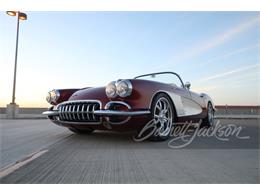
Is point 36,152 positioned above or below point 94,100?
below

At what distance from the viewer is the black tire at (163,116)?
3.08 m

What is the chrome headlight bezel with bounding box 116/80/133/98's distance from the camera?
9.39 feet

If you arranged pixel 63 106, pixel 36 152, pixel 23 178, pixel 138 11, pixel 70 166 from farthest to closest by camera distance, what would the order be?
pixel 63 106, pixel 138 11, pixel 36 152, pixel 70 166, pixel 23 178

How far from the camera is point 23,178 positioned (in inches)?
58.3

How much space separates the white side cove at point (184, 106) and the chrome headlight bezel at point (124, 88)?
2.64 feet

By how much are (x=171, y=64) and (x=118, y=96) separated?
2062mm

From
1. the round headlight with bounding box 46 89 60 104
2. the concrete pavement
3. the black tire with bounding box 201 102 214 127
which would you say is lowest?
the concrete pavement

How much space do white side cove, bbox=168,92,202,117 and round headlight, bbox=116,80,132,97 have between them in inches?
31.9

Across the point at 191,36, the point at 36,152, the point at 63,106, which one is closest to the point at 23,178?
the point at 36,152

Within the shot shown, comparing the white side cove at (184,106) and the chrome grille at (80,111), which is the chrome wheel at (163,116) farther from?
the chrome grille at (80,111)

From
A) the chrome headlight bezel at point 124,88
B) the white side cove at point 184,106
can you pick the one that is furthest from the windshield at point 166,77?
the chrome headlight bezel at point 124,88

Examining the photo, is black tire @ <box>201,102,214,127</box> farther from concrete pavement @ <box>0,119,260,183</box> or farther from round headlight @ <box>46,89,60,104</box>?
round headlight @ <box>46,89,60,104</box>

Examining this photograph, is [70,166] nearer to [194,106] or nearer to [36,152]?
[36,152]

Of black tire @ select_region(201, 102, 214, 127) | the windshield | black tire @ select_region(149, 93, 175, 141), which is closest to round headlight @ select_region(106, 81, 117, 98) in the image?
black tire @ select_region(149, 93, 175, 141)
